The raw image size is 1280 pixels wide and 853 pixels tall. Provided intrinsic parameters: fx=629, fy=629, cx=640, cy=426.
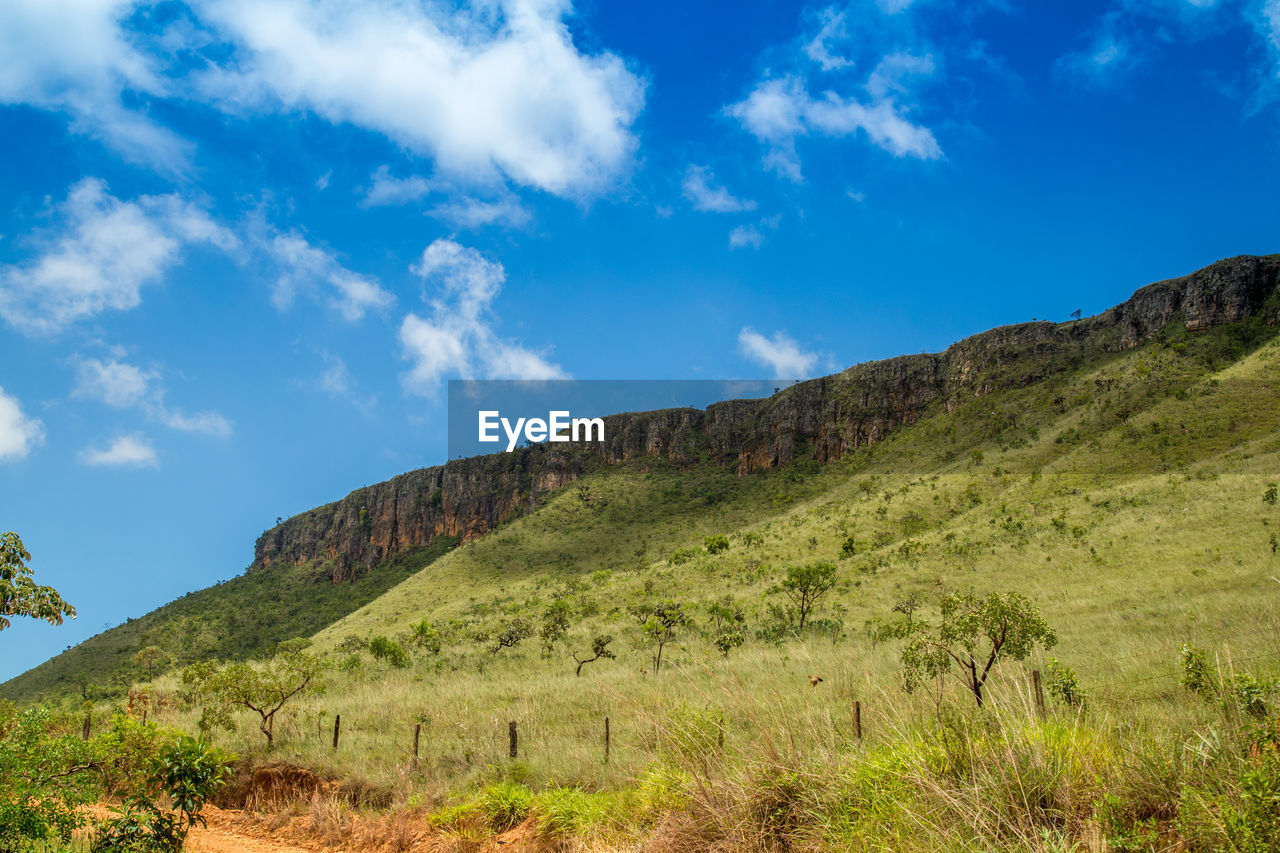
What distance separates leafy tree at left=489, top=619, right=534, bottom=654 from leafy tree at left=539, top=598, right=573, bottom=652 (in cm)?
100

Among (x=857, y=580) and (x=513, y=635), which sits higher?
(x=857, y=580)

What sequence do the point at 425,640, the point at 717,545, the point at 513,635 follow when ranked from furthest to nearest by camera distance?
the point at 717,545
the point at 425,640
the point at 513,635

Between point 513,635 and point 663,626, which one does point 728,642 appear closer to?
point 663,626

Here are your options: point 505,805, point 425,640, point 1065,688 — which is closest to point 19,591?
point 505,805

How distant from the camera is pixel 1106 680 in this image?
11.1 metres

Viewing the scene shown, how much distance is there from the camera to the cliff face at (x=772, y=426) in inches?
2625

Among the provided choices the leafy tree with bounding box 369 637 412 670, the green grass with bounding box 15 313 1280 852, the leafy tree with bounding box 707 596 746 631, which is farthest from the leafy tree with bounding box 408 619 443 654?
the leafy tree with bounding box 707 596 746 631

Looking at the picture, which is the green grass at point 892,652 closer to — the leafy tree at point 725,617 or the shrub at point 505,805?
the shrub at point 505,805

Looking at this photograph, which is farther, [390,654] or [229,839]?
[390,654]

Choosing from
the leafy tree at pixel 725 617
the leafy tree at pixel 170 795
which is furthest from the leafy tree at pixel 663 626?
the leafy tree at pixel 170 795

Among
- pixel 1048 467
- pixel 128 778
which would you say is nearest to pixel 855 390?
pixel 1048 467

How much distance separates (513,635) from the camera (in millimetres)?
32000

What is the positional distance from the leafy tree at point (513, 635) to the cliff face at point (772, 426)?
210 feet

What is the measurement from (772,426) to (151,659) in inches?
3152
